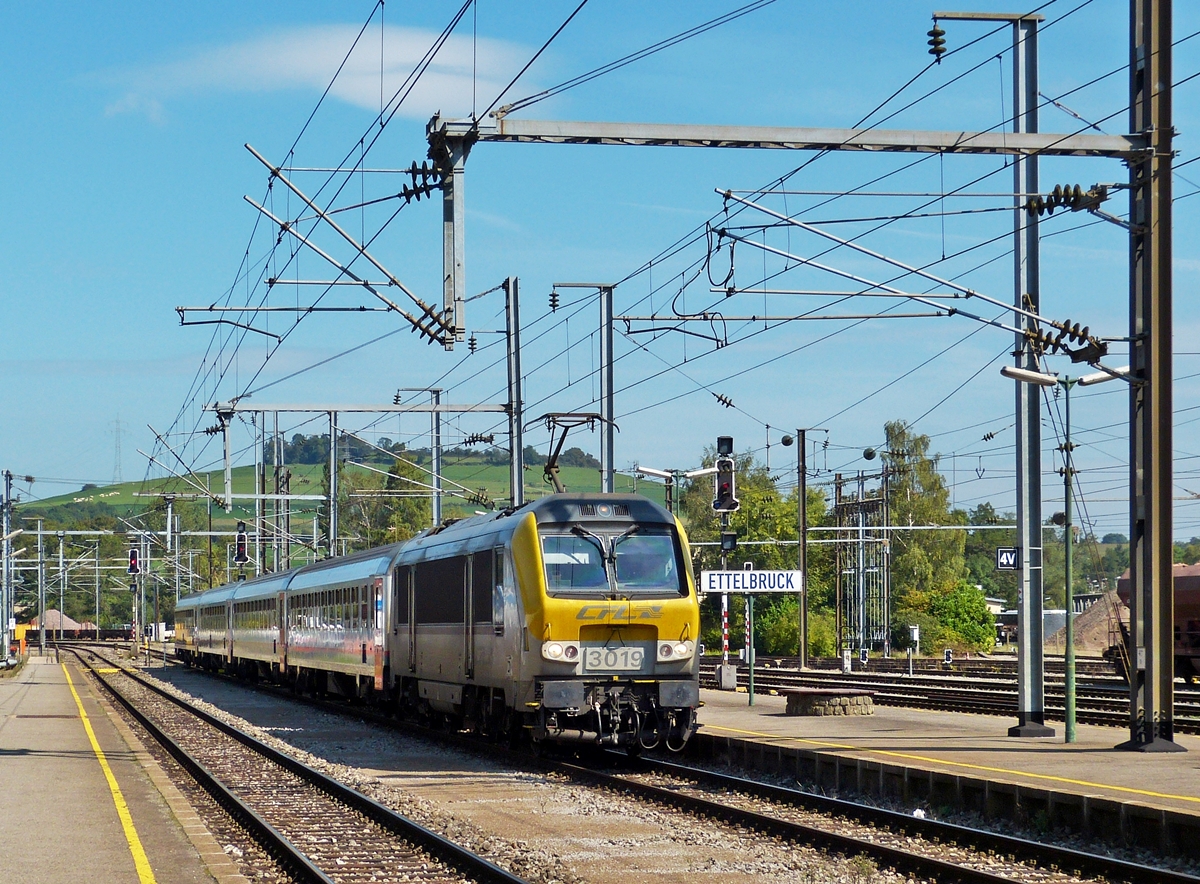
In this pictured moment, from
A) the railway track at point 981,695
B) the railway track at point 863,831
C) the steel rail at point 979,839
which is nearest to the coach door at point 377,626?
the railway track at point 981,695

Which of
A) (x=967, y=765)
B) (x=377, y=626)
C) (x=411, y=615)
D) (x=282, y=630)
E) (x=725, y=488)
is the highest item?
(x=725, y=488)

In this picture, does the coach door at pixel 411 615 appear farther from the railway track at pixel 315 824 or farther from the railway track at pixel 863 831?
the railway track at pixel 863 831

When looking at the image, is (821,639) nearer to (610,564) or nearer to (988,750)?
(988,750)

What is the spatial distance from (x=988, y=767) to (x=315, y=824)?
7138 mm

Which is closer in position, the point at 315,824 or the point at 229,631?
the point at 315,824

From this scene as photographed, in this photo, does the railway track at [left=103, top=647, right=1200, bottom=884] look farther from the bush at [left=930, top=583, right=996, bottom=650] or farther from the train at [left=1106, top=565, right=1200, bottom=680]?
the bush at [left=930, top=583, right=996, bottom=650]

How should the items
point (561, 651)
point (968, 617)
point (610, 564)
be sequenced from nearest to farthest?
point (561, 651)
point (610, 564)
point (968, 617)

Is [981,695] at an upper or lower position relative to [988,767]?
lower

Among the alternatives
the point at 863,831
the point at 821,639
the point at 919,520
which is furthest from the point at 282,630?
the point at 919,520

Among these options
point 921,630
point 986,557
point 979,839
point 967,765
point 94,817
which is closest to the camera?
point 979,839

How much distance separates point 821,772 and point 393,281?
8333 millimetres

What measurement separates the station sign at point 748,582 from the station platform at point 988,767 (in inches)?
148

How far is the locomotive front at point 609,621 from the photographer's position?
62.7 feet

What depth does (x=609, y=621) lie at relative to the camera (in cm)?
1936
